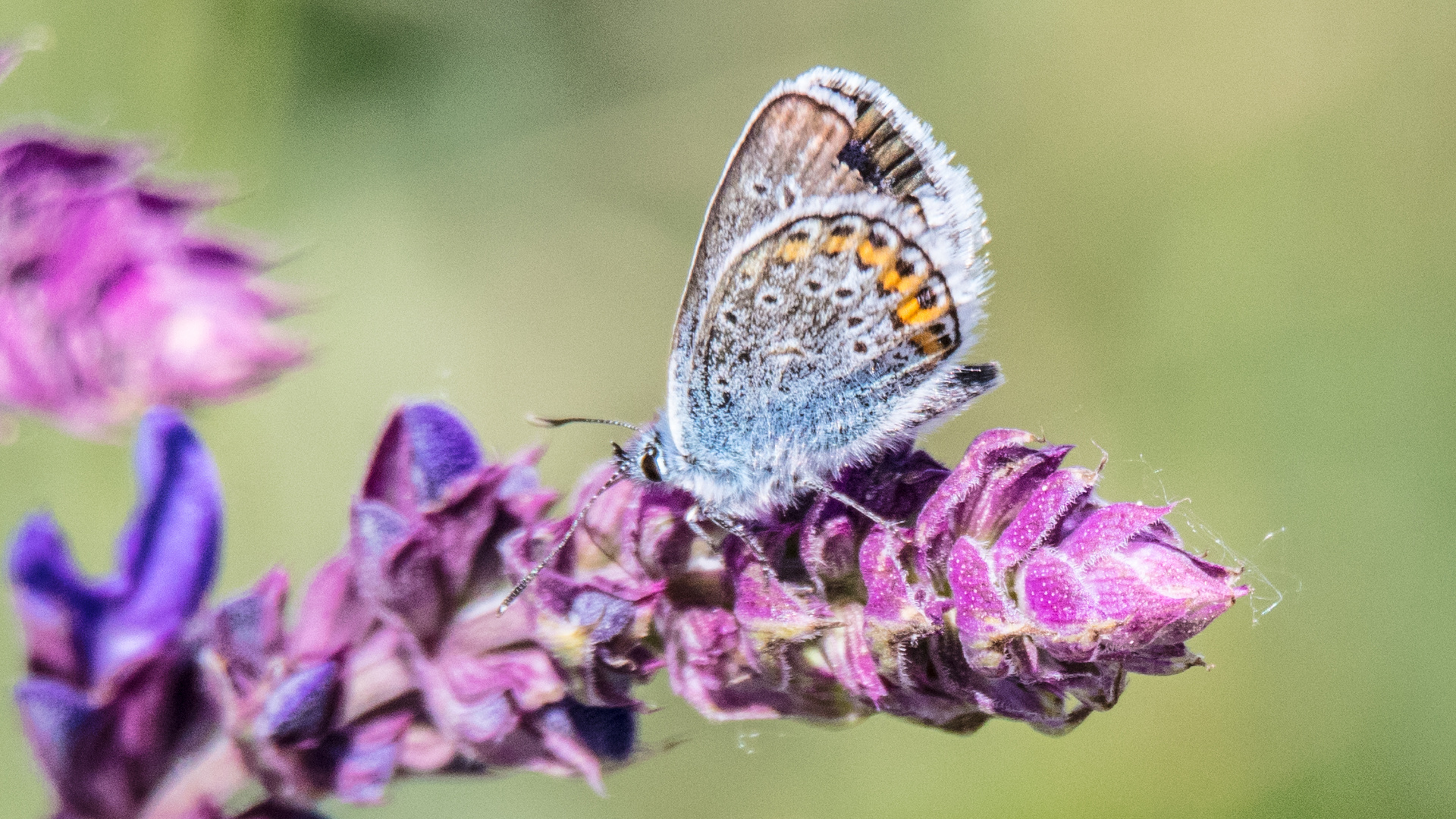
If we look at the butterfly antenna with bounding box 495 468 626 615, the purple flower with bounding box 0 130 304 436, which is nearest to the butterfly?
the butterfly antenna with bounding box 495 468 626 615

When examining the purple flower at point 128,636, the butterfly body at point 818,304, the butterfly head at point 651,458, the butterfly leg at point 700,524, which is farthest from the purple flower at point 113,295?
the butterfly leg at point 700,524

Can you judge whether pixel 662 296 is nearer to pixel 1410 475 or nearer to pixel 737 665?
pixel 1410 475

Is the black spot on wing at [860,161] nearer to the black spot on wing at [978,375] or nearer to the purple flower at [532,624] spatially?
the black spot on wing at [978,375]

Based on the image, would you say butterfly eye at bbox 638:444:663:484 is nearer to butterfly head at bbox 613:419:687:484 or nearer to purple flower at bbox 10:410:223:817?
butterfly head at bbox 613:419:687:484

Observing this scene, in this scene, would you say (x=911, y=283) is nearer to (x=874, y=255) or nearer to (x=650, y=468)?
(x=874, y=255)

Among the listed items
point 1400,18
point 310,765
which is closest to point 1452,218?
point 1400,18

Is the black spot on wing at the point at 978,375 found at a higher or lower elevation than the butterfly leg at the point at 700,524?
higher

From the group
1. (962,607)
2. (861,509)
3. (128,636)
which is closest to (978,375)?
(861,509)
